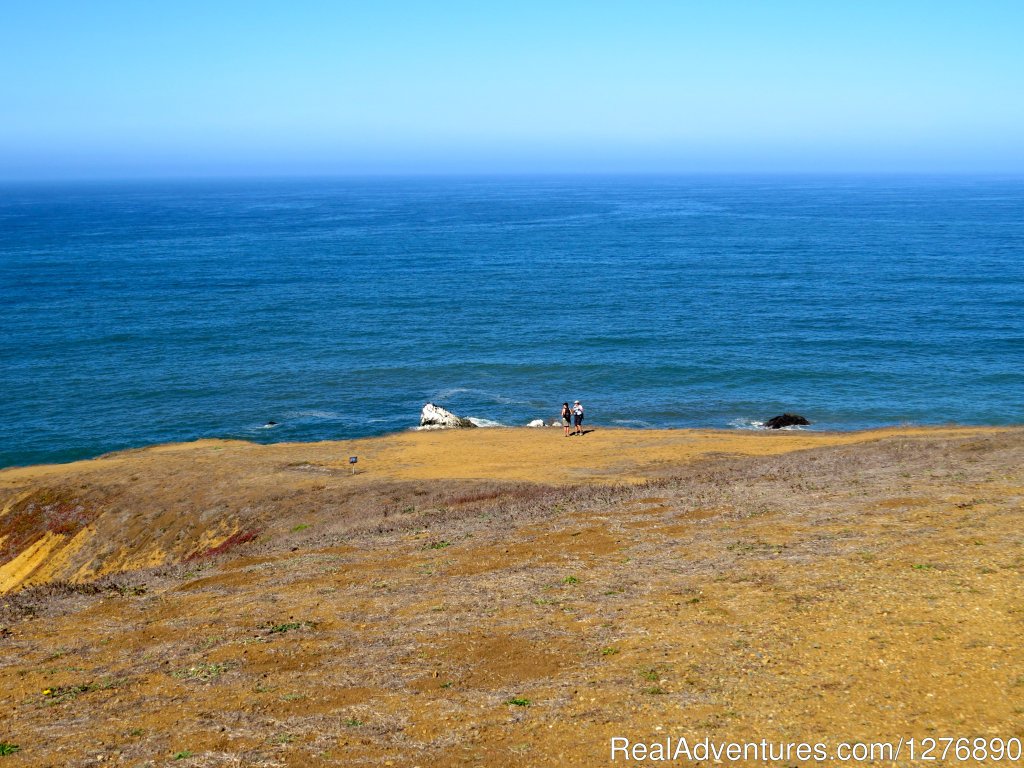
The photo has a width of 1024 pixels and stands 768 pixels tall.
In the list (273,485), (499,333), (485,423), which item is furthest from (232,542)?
(499,333)

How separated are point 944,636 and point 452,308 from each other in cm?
6532

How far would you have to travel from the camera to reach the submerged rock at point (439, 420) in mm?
44969

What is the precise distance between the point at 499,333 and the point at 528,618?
170 ft

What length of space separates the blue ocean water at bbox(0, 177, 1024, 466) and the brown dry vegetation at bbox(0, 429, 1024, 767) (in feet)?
65.4

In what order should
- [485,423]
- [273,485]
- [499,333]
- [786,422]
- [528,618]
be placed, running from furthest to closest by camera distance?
[499,333], [485,423], [786,422], [273,485], [528,618]

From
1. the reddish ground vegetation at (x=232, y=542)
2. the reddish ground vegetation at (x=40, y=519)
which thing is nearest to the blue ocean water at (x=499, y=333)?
the reddish ground vegetation at (x=40, y=519)

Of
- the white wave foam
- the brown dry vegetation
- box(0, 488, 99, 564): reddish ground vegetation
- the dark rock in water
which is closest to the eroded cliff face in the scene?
box(0, 488, 99, 564): reddish ground vegetation

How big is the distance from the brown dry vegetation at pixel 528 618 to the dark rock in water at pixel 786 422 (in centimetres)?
1484

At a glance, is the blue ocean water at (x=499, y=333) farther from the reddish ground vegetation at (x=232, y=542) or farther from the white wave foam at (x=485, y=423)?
the reddish ground vegetation at (x=232, y=542)

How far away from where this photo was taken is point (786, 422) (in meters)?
44.9

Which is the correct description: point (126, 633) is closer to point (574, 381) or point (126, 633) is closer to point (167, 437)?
point (167, 437)

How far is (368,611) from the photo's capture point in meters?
17.9

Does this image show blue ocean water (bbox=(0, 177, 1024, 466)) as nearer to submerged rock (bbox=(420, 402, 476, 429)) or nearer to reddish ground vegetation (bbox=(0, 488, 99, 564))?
submerged rock (bbox=(420, 402, 476, 429))

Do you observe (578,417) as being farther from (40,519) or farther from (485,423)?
(40,519)
